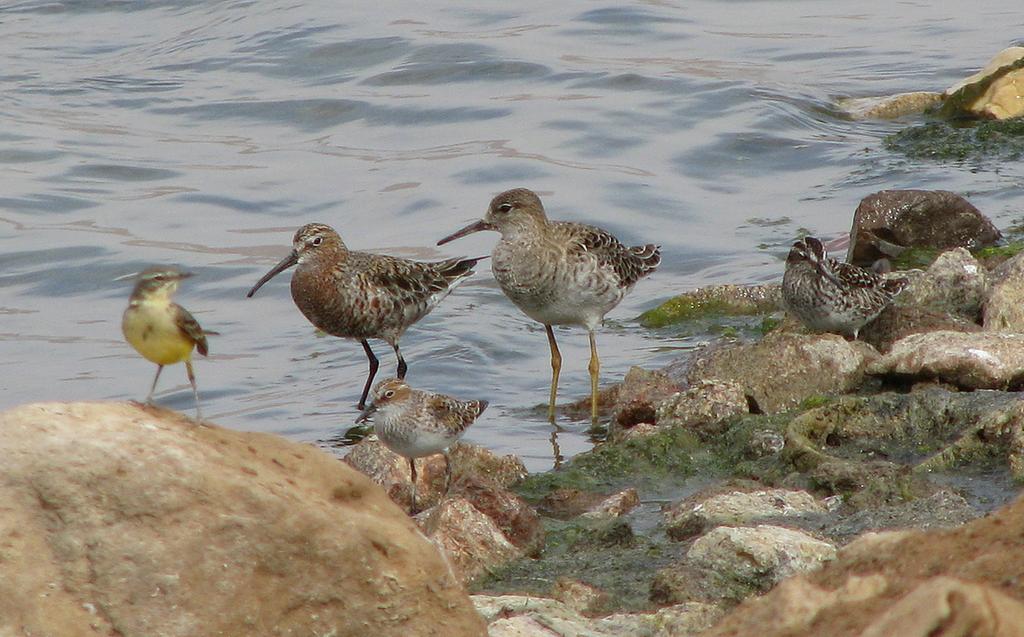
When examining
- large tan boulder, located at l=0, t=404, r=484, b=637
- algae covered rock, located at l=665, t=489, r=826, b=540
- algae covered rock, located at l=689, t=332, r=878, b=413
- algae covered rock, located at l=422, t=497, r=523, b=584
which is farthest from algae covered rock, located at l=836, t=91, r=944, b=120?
large tan boulder, located at l=0, t=404, r=484, b=637

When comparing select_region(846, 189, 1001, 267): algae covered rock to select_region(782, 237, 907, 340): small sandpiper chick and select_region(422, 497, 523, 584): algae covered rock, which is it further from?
select_region(422, 497, 523, 584): algae covered rock

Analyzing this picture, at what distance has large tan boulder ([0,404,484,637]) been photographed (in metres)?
4.60

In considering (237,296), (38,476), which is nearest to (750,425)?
(38,476)

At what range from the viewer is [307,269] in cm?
1293

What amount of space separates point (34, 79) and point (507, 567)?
1584cm

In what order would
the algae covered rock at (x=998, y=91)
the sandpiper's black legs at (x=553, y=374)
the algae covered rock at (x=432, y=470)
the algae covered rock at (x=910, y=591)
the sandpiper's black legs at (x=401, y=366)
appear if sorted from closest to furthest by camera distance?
the algae covered rock at (x=910, y=591)
the algae covered rock at (x=432, y=470)
the sandpiper's black legs at (x=553, y=374)
the sandpiper's black legs at (x=401, y=366)
the algae covered rock at (x=998, y=91)

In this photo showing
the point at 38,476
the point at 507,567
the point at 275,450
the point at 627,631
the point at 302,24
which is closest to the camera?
the point at 38,476

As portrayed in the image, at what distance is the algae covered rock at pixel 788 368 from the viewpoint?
9.88 meters

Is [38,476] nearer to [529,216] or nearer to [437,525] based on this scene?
[437,525]

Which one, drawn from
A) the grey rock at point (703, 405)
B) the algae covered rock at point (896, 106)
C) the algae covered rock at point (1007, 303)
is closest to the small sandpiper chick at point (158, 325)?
the grey rock at point (703, 405)

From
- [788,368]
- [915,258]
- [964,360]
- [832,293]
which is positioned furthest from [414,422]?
[915,258]

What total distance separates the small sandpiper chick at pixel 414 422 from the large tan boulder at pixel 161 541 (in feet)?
12.7

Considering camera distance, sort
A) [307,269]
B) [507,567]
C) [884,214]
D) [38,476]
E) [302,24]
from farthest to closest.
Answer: [302,24] → [884,214] → [307,269] → [507,567] → [38,476]

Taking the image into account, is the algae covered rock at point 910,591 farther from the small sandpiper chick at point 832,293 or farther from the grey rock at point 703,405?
the small sandpiper chick at point 832,293
